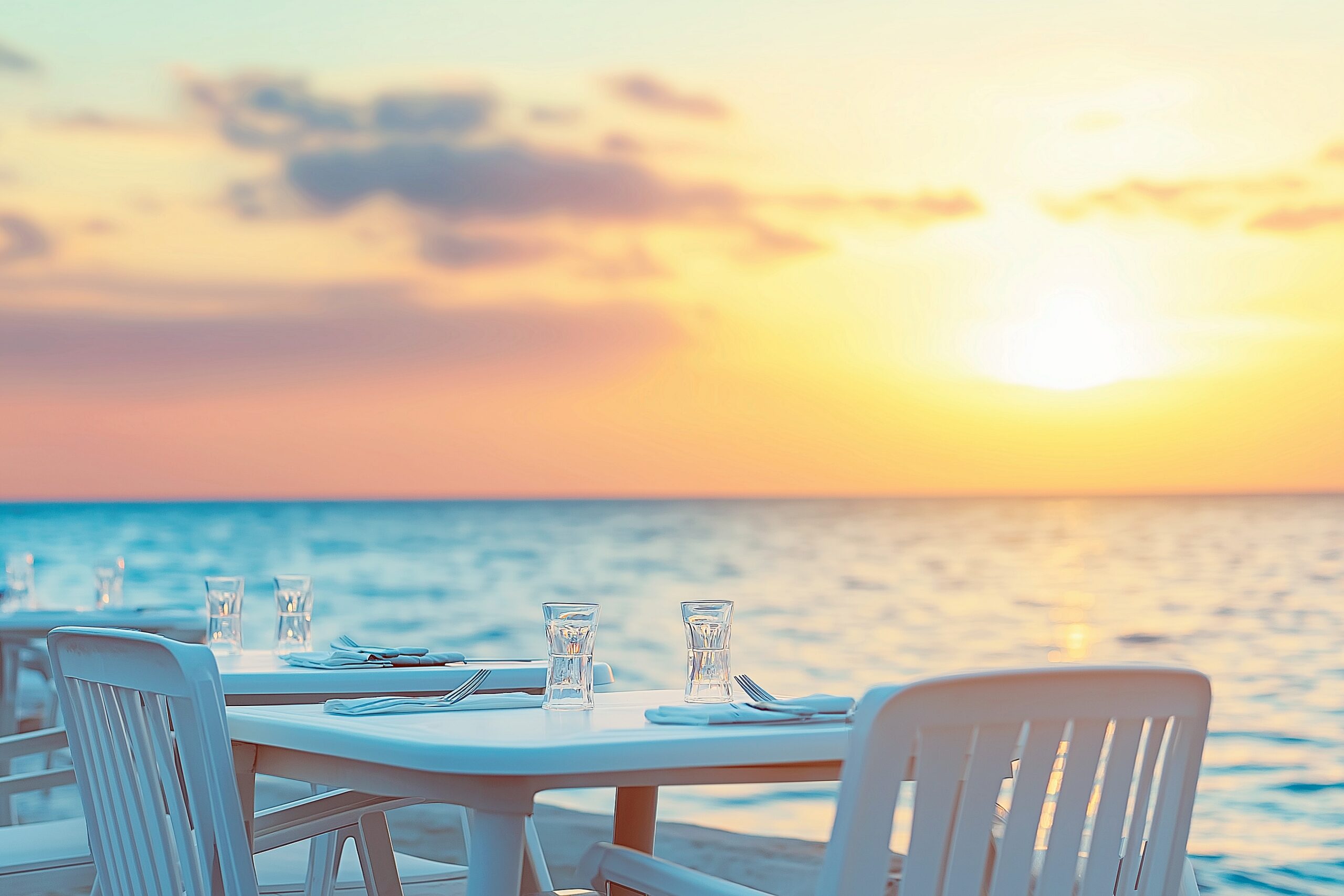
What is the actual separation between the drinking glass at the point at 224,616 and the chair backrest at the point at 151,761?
0.80m

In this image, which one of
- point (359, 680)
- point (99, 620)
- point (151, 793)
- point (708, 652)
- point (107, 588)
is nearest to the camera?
point (151, 793)

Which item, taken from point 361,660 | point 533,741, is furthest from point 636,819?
point 533,741

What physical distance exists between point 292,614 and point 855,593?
17.4m

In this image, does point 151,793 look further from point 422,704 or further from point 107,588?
point 107,588

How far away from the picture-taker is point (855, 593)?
19.6 m

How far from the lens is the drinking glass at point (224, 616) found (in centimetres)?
250

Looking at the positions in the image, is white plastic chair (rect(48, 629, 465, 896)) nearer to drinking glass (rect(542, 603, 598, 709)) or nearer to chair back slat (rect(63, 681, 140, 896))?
chair back slat (rect(63, 681, 140, 896))

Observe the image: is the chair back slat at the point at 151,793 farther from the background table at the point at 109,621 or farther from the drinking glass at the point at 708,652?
the background table at the point at 109,621

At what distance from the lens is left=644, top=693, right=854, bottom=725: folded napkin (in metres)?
1.58

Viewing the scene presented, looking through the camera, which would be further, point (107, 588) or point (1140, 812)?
point (107, 588)

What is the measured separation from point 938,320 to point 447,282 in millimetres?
8024

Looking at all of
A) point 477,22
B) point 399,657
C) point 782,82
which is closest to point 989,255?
point 782,82

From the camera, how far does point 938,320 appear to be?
1891 cm

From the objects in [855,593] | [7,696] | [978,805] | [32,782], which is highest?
[978,805]
